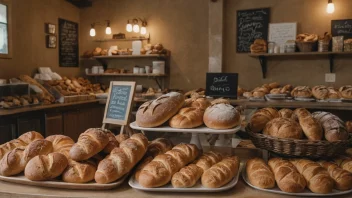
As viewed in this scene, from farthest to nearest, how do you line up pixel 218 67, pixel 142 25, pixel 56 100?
pixel 142 25 < pixel 218 67 < pixel 56 100

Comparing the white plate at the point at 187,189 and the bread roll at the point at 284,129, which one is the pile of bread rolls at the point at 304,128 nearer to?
the bread roll at the point at 284,129

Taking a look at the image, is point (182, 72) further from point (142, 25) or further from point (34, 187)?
point (34, 187)

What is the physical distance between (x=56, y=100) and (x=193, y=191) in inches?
139

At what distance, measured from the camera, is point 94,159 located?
4.34ft

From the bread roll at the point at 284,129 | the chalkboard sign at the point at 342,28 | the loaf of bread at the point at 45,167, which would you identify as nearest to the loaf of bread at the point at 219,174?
the bread roll at the point at 284,129

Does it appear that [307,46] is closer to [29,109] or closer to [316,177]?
[316,177]

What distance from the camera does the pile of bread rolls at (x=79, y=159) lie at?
3.96 feet

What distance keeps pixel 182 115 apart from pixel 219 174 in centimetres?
35

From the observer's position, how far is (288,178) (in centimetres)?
116

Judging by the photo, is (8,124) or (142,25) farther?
(142,25)

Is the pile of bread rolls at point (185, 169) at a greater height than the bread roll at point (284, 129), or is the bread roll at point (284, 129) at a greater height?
the bread roll at point (284, 129)

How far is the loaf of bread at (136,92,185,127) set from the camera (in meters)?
1.41

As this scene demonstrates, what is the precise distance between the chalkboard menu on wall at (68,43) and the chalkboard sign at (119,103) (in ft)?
10.3

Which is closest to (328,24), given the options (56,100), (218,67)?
(218,67)
